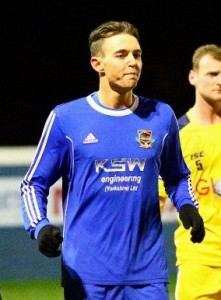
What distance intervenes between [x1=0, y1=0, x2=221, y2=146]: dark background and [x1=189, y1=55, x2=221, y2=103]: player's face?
9.53 meters

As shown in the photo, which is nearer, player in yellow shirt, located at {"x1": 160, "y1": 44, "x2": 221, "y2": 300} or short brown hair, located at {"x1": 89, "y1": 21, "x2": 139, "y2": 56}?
short brown hair, located at {"x1": 89, "y1": 21, "x2": 139, "y2": 56}

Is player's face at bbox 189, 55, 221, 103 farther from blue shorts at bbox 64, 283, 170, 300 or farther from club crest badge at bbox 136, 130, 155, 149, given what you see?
blue shorts at bbox 64, 283, 170, 300

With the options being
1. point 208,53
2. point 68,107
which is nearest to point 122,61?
point 68,107

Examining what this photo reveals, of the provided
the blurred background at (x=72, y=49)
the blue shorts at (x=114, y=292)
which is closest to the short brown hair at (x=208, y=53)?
the blue shorts at (x=114, y=292)

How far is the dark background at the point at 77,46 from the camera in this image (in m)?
18.2

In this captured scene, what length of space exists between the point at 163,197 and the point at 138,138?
5.58 ft

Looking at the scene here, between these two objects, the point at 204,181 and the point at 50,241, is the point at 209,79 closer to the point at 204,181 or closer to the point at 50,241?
the point at 204,181

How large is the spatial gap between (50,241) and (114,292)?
20.4 inches

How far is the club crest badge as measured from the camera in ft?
19.7

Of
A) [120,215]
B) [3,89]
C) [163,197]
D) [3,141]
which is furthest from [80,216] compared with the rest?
[3,89]

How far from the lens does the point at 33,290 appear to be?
11.3 meters

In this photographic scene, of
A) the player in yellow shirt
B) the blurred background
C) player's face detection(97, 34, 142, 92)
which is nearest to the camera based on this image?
player's face detection(97, 34, 142, 92)

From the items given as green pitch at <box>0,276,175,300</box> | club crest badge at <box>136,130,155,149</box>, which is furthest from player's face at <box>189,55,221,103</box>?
green pitch at <box>0,276,175,300</box>

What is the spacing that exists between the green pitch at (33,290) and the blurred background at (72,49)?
17.2ft
